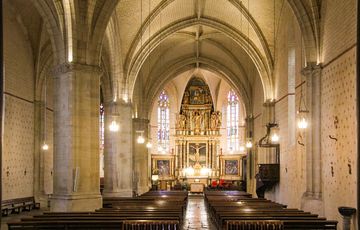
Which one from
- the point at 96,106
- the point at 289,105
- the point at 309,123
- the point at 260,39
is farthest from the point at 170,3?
the point at 309,123

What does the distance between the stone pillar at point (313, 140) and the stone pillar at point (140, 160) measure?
2015cm

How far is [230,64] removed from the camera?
40500 mm

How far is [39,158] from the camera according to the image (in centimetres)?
2805

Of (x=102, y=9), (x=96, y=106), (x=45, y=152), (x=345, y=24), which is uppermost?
(x=102, y=9)

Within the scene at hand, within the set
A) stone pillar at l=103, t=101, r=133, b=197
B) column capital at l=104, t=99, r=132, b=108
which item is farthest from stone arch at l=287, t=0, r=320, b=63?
column capital at l=104, t=99, r=132, b=108

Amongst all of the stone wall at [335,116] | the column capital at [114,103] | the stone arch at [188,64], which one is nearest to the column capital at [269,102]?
the stone wall at [335,116]


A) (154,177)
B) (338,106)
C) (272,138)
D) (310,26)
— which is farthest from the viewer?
(154,177)

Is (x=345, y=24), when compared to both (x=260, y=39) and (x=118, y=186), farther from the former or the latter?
(x=118, y=186)

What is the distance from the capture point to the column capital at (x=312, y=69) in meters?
18.0

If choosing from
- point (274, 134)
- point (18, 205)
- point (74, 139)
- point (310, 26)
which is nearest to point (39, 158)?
point (18, 205)

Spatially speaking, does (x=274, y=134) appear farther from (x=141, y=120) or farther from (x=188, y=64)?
(x=188, y=64)

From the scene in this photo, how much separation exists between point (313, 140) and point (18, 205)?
15.7 meters

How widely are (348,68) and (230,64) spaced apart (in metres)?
26.0

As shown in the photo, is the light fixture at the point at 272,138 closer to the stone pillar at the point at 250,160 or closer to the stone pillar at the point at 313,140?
the stone pillar at the point at 313,140
